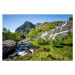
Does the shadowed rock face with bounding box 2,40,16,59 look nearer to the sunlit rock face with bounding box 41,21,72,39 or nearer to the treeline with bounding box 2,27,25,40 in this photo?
the treeline with bounding box 2,27,25,40

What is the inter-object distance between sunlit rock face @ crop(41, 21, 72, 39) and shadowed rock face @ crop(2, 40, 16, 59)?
115 inches

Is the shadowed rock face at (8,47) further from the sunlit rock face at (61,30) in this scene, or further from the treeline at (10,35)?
the sunlit rock face at (61,30)

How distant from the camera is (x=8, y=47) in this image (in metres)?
4.59

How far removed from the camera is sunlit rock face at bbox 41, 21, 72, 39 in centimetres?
433

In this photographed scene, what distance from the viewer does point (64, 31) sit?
14.7 ft

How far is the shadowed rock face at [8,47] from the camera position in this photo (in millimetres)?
4293

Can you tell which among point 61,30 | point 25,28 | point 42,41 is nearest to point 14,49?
point 25,28

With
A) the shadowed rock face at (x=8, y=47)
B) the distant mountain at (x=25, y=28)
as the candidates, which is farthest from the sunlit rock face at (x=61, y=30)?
the shadowed rock face at (x=8, y=47)

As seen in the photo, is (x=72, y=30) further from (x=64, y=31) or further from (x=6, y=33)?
(x=6, y=33)

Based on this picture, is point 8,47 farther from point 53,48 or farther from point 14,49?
point 53,48

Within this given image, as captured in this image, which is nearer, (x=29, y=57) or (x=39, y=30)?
(x=29, y=57)

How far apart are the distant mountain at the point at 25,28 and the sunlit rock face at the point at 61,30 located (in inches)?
53.8
